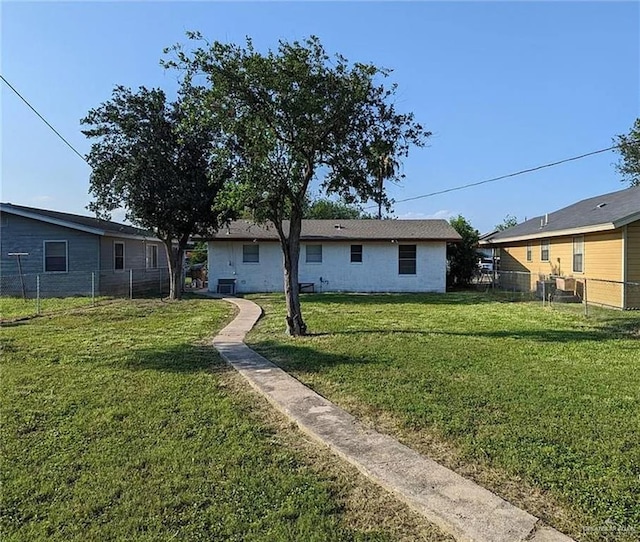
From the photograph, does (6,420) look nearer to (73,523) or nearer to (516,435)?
(73,523)

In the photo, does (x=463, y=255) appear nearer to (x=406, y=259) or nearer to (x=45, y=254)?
(x=406, y=259)

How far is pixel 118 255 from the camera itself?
20.4 metres

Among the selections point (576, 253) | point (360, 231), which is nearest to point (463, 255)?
point (360, 231)

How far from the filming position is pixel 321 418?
4.71 meters

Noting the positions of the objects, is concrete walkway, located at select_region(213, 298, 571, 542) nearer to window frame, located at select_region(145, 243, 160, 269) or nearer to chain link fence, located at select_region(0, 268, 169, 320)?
chain link fence, located at select_region(0, 268, 169, 320)

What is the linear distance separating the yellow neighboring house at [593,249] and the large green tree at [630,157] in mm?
15240

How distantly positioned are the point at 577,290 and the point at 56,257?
62.2 feet

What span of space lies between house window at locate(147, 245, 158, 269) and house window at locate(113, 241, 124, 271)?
131 inches

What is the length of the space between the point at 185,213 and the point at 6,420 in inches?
507

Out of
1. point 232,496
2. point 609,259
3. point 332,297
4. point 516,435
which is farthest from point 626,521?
point 332,297

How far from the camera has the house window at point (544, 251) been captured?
19375 mm

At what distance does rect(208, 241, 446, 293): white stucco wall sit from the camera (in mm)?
21156

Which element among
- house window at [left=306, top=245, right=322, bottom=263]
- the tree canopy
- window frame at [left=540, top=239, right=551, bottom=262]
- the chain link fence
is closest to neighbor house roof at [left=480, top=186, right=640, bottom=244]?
window frame at [left=540, top=239, right=551, bottom=262]

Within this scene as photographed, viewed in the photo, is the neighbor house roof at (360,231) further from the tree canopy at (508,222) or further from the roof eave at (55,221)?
the tree canopy at (508,222)
